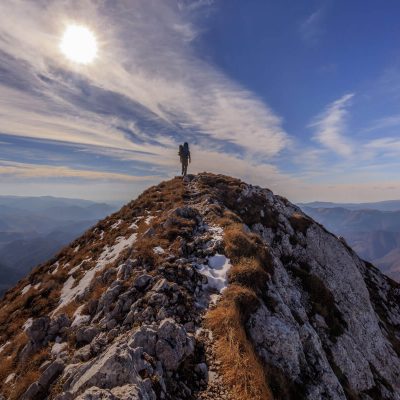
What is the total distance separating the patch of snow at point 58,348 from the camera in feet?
41.7

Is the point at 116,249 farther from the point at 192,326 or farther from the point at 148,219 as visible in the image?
the point at 192,326

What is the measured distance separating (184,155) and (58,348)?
39.1 m

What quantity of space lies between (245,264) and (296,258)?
52.3ft

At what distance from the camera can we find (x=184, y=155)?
4862 centimetres

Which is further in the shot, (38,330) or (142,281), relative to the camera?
(38,330)

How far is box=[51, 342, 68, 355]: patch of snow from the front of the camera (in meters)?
12.7

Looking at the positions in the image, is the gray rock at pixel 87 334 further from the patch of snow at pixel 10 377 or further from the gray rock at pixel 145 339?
the patch of snow at pixel 10 377

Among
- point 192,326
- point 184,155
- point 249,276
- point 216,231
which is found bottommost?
point 192,326

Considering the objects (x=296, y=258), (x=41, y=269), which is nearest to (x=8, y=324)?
(x=41, y=269)

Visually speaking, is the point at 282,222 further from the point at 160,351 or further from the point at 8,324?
the point at 8,324

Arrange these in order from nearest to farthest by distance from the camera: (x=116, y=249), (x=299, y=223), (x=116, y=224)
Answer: (x=116, y=249) < (x=116, y=224) < (x=299, y=223)

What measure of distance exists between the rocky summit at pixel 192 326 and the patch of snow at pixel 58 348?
9cm

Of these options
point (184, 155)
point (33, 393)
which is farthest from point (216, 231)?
point (184, 155)

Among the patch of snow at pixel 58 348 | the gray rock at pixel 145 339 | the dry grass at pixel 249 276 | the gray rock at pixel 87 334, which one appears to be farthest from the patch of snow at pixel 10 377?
the dry grass at pixel 249 276
